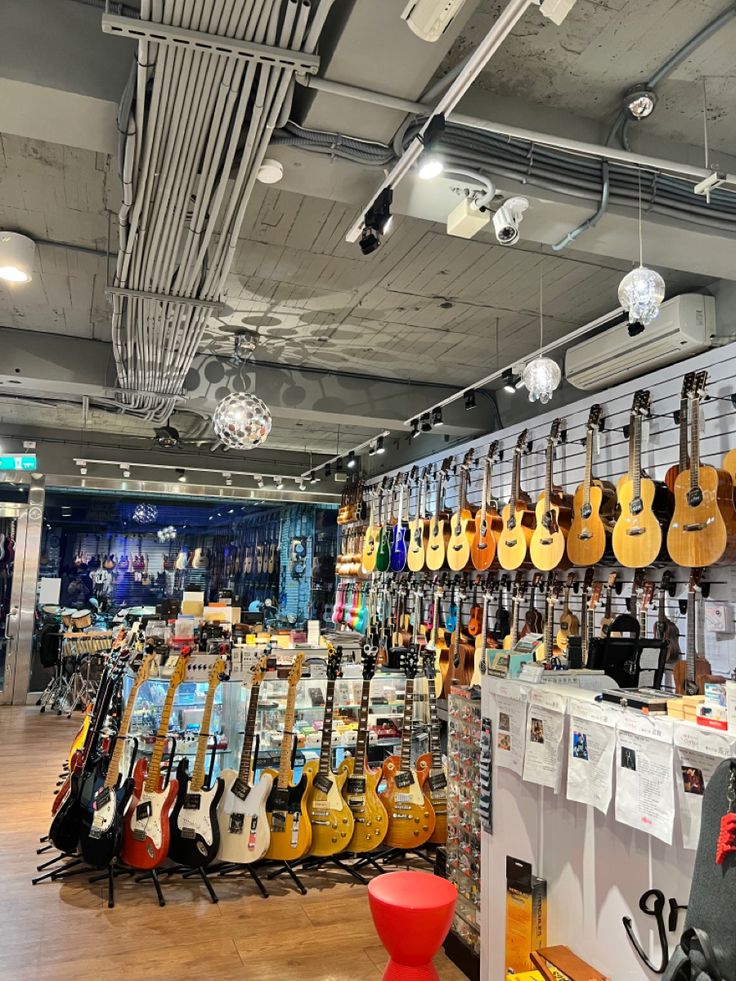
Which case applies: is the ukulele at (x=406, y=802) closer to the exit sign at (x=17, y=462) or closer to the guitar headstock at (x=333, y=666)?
the guitar headstock at (x=333, y=666)

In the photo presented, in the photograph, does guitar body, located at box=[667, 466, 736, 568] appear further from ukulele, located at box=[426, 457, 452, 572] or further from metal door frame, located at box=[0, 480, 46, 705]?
metal door frame, located at box=[0, 480, 46, 705]

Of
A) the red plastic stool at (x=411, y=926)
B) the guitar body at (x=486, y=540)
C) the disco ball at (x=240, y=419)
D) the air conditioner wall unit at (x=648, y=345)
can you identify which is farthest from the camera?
the guitar body at (x=486, y=540)

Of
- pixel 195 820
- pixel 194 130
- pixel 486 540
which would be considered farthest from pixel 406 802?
pixel 194 130

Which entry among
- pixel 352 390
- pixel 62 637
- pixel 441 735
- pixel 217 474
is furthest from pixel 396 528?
pixel 62 637

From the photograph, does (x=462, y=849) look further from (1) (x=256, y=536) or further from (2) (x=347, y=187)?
(1) (x=256, y=536)

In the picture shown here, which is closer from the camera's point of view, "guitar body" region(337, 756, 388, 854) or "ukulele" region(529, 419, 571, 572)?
"guitar body" region(337, 756, 388, 854)

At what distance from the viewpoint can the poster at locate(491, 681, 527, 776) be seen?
8.21ft

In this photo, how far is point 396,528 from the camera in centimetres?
719

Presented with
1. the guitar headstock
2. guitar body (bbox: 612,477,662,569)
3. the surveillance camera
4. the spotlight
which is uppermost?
the spotlight

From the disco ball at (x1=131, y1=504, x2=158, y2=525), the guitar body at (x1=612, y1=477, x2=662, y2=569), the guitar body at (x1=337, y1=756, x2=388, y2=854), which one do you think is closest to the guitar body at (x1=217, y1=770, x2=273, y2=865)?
the guitar body at (x1=337, y1=756, x2=388, y2=854)

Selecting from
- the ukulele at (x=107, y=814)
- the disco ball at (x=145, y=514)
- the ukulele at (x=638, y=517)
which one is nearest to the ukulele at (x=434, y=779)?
the ukulele at (x=638, y=517)

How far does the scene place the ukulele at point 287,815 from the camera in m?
3.90

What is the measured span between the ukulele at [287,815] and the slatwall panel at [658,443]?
218cm

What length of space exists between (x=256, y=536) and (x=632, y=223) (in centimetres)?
847
